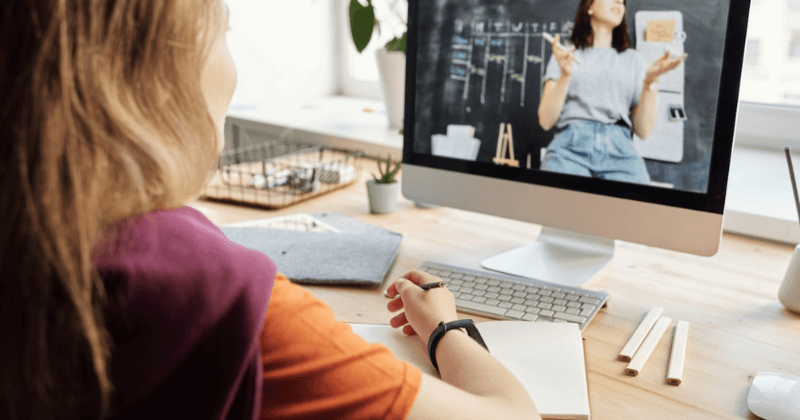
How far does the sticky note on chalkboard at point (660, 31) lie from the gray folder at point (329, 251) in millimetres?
542

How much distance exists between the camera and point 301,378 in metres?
0.51

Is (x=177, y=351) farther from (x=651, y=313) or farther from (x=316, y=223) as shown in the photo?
(x=316, y=223)

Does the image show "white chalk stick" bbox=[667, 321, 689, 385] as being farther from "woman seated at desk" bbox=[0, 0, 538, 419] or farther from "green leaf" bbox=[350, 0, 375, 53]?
"green leaf" bbox=[350, 0, 375, 53]

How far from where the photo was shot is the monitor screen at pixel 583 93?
2.93ft

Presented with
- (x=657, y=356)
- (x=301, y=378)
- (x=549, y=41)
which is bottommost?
(x=657, y=356)

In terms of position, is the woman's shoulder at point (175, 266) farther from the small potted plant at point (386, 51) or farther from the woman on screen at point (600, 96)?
the small potted plant at point (386, 51)

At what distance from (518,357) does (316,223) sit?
2.12ft

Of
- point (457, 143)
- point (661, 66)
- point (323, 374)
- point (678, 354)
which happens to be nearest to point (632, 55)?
point (661, 66)

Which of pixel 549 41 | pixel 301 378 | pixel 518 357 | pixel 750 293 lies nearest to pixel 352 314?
pixel 518 357

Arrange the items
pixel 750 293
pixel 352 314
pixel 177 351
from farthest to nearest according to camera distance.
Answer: pixel 750 293
pixel 352 314
pixel 177 351

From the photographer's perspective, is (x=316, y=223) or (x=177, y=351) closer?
(x=177, y=351)

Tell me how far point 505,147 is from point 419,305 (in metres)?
0.38

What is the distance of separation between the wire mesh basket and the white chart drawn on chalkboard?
21.8 inches

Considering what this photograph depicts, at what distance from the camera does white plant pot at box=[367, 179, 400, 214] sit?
1388 millimetres
